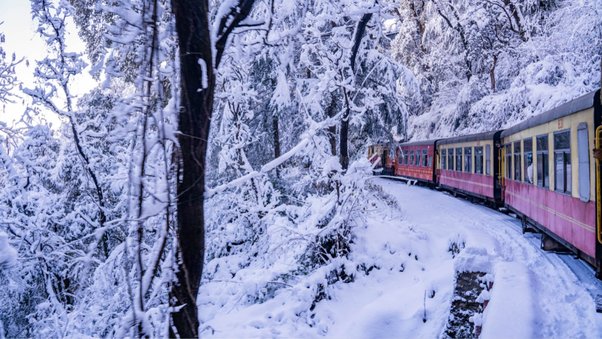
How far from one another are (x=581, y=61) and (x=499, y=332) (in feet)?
55.6

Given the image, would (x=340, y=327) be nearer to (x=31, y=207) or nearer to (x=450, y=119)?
(x=31, y=207)

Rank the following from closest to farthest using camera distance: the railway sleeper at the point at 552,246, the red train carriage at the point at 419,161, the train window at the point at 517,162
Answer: the railway sleeper at the point at 552,246
the train window at the point at 517,162
the red train carriage at the point at 419,161

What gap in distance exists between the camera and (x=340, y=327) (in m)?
7.94

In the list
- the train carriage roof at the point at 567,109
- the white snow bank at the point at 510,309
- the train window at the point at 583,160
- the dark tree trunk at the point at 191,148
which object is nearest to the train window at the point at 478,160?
the train carriage roof at the point at 567,109

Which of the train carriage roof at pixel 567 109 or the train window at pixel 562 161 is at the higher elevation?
the train carriage roof at pixel 567 109

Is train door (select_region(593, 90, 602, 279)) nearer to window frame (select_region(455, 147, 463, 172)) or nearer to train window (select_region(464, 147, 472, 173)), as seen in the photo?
train window (select_region(464, 147, 472, 173))

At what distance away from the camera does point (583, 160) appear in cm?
786

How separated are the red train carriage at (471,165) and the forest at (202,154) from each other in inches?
110

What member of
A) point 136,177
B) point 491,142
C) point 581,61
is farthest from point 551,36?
point 136,177

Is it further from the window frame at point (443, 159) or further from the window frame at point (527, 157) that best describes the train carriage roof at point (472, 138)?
the window frame at point (527, 157)

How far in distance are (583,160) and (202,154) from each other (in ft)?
22.9

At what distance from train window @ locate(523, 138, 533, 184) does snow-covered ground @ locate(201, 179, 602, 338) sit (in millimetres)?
1500

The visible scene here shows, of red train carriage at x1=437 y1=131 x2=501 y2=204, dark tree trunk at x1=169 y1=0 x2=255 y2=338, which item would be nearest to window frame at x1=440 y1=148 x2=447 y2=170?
red train carriage at x1=437 y1=131 x2=501 y2=204

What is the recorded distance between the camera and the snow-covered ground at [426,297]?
6211 mm
